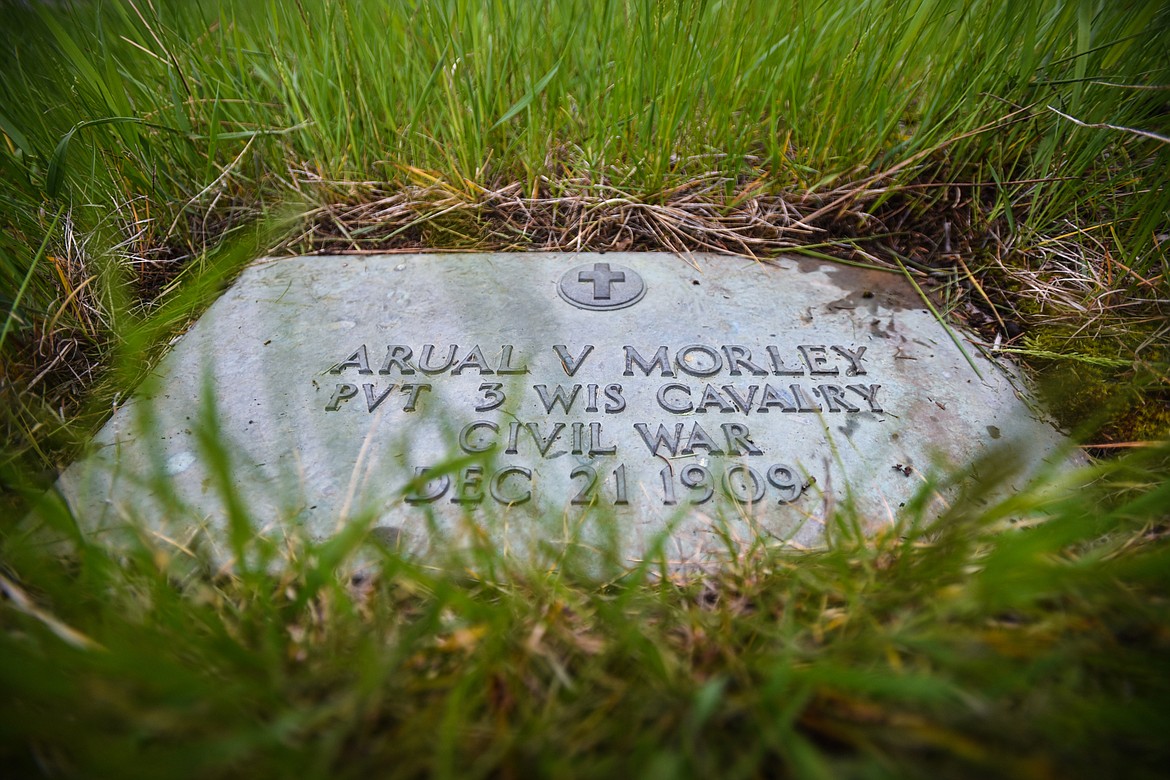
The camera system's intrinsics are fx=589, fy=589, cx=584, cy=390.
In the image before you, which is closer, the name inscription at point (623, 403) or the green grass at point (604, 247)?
the green grass at point (604, 247)

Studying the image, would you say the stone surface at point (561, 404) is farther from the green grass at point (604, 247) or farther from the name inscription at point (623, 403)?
the green grass at point (604, 247)

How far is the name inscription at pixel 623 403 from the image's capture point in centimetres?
113

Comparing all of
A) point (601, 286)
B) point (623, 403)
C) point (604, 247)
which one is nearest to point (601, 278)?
point (601, 286)

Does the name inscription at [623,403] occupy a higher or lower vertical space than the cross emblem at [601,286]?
lower

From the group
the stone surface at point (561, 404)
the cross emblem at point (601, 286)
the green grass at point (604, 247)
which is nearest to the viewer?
the green grass at point (604, 247)

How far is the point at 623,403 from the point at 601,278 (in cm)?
41

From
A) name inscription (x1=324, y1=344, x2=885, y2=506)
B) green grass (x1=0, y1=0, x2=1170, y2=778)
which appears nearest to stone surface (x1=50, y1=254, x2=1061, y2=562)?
name inscription (x1=324, y1=344, x2=885, y2=506)

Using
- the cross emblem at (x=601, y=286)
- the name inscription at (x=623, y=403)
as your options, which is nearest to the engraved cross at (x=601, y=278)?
the cross emblem at (x=601, y=286)

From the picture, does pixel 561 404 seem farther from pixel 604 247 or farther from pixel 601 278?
pixel 604 247

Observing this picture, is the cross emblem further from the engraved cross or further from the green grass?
the green grass

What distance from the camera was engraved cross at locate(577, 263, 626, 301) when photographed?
4.87 feet

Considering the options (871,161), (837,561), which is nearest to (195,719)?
(837,561)

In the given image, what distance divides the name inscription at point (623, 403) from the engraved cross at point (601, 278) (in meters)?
0.19

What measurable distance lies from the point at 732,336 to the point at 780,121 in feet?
3.09
